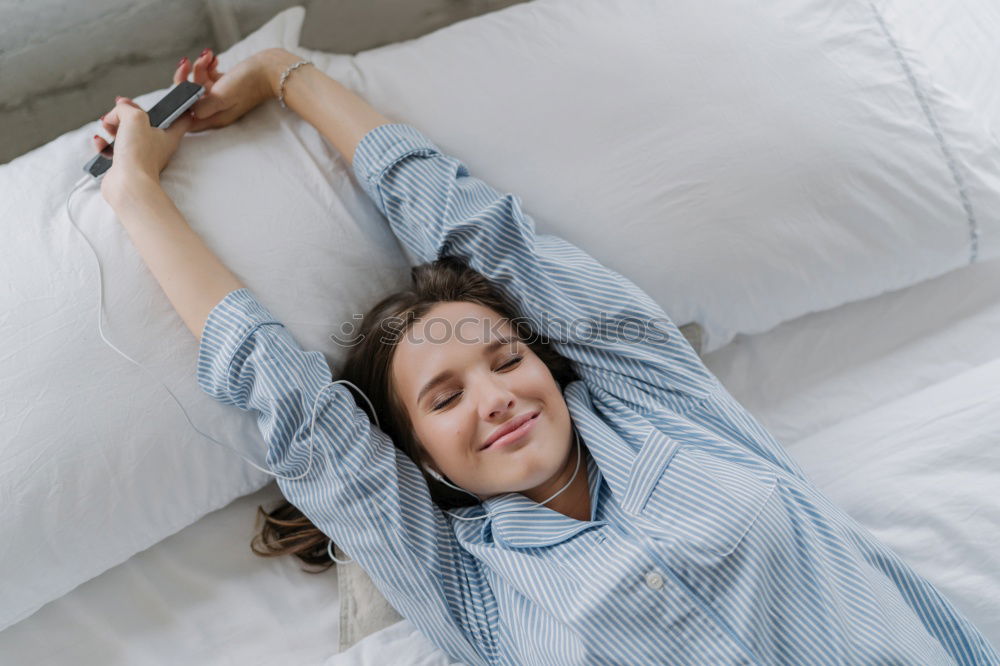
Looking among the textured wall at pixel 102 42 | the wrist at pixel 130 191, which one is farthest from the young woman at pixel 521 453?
the textured wall at pixel 102 42

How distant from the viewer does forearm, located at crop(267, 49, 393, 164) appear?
1.18m

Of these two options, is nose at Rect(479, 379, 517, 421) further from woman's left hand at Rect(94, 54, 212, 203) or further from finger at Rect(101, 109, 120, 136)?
finger at Rect(101, 109, 120, 136)

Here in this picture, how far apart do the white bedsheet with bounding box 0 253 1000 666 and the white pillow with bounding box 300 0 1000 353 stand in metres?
0.13

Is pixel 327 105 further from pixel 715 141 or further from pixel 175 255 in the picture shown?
pixel 715 141

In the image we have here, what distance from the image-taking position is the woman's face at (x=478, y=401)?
3.34ft

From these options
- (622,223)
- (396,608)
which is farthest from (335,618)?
(622,223)

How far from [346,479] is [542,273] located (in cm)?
35

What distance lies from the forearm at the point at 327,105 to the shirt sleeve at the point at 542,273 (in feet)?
0.09

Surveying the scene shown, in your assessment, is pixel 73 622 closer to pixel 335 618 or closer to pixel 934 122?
pixel 335 618

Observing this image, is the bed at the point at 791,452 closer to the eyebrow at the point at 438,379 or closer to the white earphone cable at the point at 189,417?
the white earphone cable at the point at 189,417

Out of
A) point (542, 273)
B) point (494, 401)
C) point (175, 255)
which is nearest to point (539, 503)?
point (494, 401)

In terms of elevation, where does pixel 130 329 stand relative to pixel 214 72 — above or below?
below

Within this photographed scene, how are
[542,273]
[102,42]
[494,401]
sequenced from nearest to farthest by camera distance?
[494,401] → [542,273] → [102,42]

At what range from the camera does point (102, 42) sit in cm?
136
